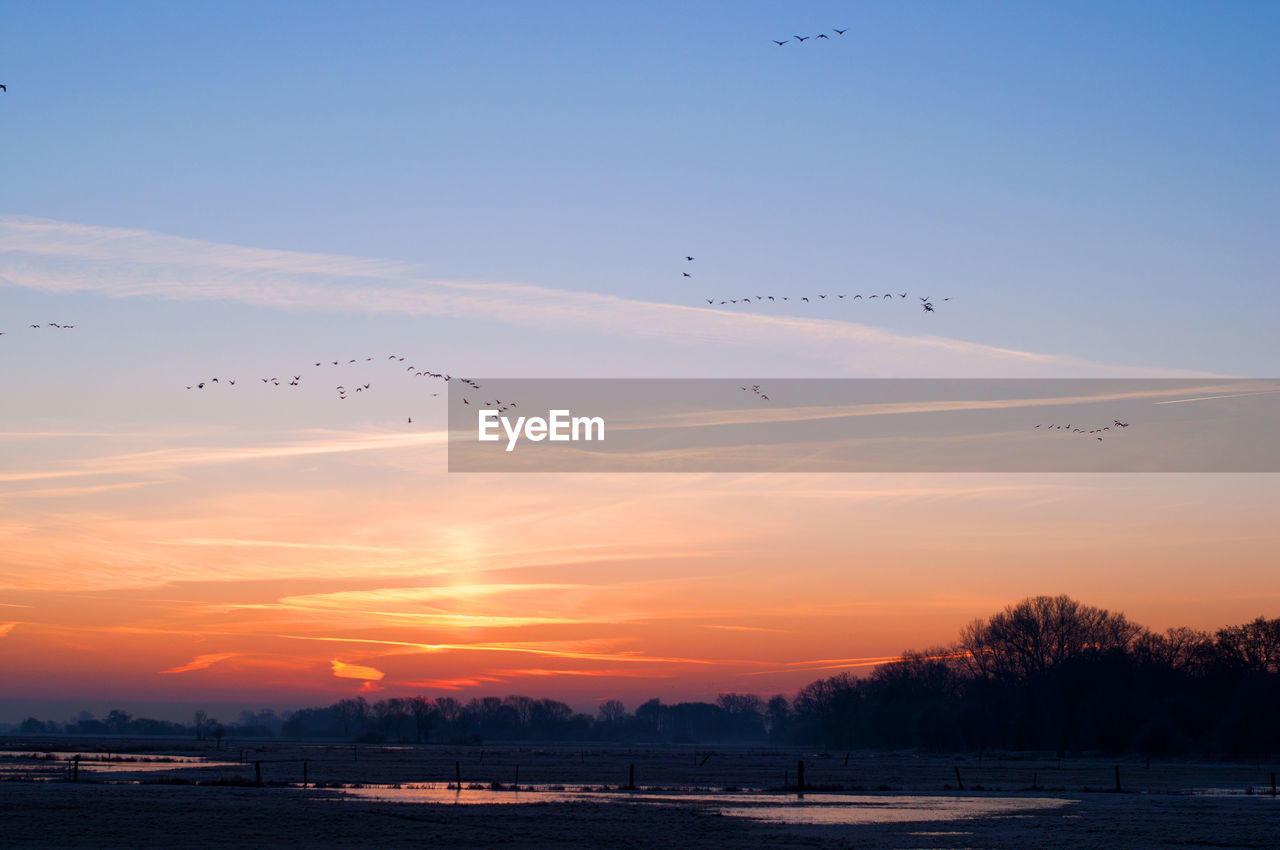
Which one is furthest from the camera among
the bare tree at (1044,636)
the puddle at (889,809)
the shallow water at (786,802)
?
the bare tree at (1044,636)

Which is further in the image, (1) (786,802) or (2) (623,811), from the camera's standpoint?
(1) (786,802)

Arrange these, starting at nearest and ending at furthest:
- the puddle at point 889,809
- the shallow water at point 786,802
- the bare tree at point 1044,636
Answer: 1. the puddle at point 889,809
2. the shallow water at point 786,802
3. the bare tree at point 1044,636

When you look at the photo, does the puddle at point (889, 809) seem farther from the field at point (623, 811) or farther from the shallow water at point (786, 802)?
the field at point (623, 811)

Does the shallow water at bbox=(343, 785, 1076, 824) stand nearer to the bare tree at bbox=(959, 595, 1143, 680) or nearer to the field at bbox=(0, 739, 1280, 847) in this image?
the field at bbox=(0, 739, 1280, 847)

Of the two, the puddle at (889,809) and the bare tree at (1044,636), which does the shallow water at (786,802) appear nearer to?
the puddle at (889,809)

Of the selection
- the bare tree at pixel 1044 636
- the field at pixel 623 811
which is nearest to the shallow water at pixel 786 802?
the field at pixel 623 811

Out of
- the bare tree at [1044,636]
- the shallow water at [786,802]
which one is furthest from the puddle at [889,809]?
the bare tree at [1044,636]

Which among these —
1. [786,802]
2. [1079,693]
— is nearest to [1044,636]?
[1079,693]

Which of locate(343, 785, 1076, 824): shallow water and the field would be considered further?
locate(343, 785, 1076, 824): shallow water

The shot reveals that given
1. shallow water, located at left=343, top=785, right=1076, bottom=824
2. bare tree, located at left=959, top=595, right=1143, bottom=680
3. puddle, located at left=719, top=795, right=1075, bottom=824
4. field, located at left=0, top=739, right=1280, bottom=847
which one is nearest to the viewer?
field, located at left=0, top=739, right=1280, bottom=847

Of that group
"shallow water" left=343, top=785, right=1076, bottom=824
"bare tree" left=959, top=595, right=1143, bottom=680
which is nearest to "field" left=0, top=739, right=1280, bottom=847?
"shallow water" left=343, top=785, right=1076, bottom=824

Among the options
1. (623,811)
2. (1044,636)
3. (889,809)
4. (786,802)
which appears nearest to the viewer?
(623,811)

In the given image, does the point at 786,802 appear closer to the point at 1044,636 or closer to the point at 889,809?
the point at 889,809

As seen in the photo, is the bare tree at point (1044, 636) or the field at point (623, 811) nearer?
the field at point (623, 811)
